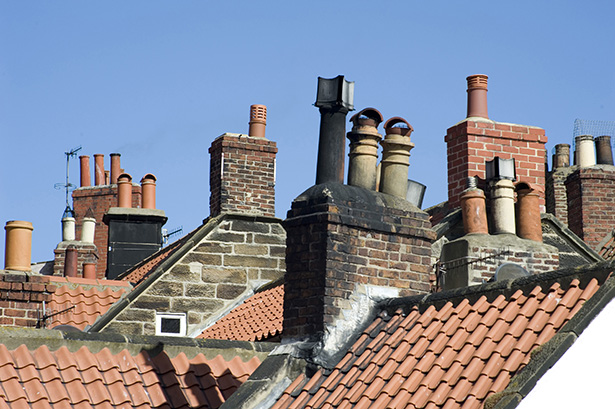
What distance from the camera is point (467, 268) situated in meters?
13.2

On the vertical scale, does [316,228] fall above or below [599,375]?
above

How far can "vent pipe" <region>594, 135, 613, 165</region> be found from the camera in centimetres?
2742

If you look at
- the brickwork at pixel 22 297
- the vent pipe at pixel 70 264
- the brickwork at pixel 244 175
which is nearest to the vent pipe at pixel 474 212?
the brickwork at pixel 22 297

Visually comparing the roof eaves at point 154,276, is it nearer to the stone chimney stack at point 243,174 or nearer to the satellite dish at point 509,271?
the stone chimney stack at point 243,174

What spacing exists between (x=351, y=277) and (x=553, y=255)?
4.17m

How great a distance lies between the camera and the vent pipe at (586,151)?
2747cm

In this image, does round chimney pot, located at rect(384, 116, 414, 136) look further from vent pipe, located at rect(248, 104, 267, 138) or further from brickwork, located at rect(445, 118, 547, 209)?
vent pipe, located at rect(248, 104, 267, 138)

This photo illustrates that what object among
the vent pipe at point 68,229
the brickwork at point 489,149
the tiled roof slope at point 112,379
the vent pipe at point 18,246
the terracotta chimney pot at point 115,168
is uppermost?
the terracotta chimney pot at point 115,168

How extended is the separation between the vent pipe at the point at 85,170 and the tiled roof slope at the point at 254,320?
2339 cm

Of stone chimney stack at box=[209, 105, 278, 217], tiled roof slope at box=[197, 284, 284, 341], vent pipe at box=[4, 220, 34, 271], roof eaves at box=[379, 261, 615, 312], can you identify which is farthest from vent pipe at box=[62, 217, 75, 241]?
roof eaves at box=[379, 261, 615, 312]

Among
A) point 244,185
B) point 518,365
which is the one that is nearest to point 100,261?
point 244,185

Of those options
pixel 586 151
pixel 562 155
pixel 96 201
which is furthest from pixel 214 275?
pixel 96 201

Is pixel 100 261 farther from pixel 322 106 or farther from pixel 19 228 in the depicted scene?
pixel 322 106

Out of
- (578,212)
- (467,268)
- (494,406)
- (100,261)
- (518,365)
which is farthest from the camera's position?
(100,261)
